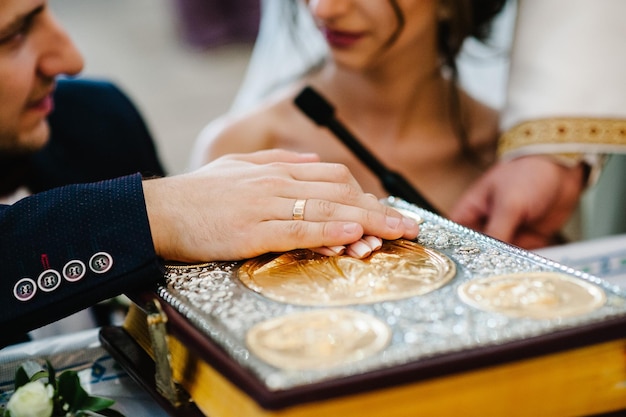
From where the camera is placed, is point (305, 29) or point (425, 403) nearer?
point (425, 403)

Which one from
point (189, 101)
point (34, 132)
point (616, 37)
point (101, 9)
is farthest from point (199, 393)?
point (101, 9)

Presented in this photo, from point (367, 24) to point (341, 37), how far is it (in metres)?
0.04

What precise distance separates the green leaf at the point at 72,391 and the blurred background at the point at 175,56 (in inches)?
111

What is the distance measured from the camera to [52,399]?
19.5 inches

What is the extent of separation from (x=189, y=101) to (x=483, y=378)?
11.8ft

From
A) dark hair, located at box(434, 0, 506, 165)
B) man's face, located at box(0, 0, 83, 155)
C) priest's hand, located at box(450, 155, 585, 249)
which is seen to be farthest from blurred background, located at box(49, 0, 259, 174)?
priest's hand, located at box(450, 155, 585, 249)

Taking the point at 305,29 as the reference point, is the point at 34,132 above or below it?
below

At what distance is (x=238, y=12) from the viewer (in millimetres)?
4297

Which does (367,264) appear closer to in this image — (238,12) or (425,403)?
(425,403)

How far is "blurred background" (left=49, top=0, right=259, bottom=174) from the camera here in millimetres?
3725

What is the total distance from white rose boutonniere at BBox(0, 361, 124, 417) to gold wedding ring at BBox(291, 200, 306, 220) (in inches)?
8.5

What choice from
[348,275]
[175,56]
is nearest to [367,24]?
[348,275]

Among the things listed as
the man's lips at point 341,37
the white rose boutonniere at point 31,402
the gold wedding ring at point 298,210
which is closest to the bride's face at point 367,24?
the man's lips at point 341,37

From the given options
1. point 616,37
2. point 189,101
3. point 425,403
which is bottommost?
point 189,101
